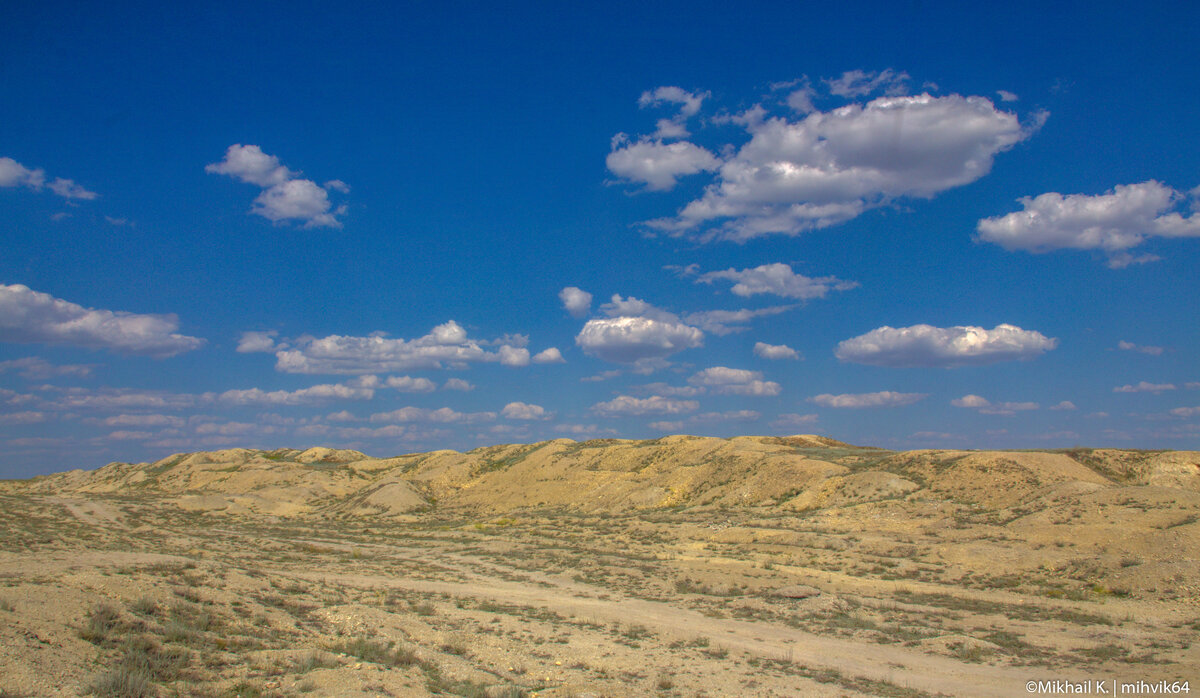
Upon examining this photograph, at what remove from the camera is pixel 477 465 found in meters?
81.9

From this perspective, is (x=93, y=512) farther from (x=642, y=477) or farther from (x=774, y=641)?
Answer: (x=774, y=641)

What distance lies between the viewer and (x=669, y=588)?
88.2 feet

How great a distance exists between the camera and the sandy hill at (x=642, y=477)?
41.4 metres

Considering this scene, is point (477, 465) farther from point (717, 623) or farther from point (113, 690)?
point (113, 690)

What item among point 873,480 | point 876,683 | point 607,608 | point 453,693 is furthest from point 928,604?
point 873,480

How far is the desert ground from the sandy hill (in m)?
0.33

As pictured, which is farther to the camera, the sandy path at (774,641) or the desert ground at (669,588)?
the sandy path at (774,641)

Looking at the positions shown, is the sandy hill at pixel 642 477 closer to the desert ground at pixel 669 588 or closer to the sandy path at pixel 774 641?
the desert ground at pixel 669 588

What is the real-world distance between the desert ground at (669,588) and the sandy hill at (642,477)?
33cm

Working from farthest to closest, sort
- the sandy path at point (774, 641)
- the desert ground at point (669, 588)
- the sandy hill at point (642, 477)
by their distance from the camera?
1. the sandy hill at point (642, 477)
2. the sandy path at point (774, 641)
3. the desert ground at point (669, 588)

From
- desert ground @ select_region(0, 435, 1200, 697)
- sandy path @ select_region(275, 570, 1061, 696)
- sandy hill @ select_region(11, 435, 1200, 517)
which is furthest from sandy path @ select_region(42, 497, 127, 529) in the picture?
sandy path @ select_region(275, 570, 1061, 696)

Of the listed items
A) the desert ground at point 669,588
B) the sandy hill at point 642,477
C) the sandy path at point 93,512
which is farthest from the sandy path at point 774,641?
the sandy path at point 93,512

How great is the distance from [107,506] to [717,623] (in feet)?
188

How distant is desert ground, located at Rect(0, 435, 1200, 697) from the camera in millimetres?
12812
